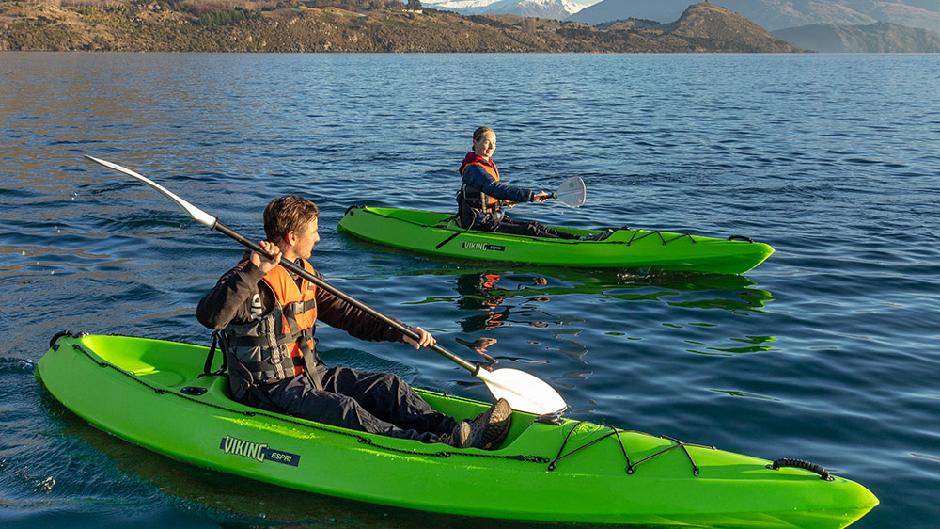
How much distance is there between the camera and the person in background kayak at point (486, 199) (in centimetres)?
1188

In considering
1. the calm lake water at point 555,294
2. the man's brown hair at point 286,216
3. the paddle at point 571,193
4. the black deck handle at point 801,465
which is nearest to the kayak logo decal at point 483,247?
the calm lake water at point 555,294

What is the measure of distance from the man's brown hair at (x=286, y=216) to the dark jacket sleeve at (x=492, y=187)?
6.02 m

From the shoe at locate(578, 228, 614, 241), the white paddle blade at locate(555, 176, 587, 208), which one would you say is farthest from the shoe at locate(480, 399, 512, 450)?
the white paddle blade at locate(555, 176, 587, 208)

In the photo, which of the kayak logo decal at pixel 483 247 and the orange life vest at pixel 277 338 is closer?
the orange life vest at pixel 277 338

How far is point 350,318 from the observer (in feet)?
21.7

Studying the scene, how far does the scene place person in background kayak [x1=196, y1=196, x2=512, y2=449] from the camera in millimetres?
5703

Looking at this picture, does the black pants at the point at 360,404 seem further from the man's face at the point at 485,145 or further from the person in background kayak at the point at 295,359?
the man's face at the point at 485,145

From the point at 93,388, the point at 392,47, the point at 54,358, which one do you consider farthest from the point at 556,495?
the point at 392,47

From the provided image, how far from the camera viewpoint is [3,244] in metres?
13.1

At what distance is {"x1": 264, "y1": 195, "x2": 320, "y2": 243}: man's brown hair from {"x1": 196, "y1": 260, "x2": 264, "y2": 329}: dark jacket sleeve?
32 cm

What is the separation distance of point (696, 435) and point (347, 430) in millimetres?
2903

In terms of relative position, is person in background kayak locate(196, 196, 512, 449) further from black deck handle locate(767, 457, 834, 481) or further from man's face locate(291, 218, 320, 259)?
black deck handle locate(767, 457, 834, 481)

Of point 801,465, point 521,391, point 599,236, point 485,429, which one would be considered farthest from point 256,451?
point 599,236

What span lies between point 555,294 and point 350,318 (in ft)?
16.9
